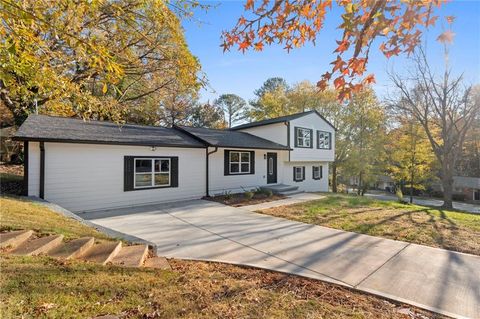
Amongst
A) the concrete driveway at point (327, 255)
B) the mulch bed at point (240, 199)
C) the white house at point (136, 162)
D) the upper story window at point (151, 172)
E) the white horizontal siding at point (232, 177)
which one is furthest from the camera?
the white horizontal siding at point (232, 177)

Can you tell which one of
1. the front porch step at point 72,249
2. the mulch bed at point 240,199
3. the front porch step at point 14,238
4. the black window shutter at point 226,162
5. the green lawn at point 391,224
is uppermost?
the black window shutter at point 226,162

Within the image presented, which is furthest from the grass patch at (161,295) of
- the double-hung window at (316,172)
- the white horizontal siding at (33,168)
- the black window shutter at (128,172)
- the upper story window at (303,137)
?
the double-hung window at (316,172)

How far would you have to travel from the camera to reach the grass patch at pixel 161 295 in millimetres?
2357

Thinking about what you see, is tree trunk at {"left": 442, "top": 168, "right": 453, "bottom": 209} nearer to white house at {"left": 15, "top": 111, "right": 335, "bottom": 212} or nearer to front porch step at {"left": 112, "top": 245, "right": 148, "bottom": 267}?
white house at {"left": 15, "top": 111, "right": 335, "bottom": 212}

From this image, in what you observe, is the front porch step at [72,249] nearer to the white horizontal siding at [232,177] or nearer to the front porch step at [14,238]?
the front porch step at [14,238]

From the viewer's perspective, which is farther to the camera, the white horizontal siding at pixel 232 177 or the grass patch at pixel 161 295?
the white horizontal siding at pixel 232 177

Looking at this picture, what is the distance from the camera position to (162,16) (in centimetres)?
558

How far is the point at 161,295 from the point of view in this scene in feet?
9.14

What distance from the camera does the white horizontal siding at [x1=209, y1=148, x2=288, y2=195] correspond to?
12875mm

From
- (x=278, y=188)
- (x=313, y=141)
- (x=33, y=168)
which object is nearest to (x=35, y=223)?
(x=33, y=168)

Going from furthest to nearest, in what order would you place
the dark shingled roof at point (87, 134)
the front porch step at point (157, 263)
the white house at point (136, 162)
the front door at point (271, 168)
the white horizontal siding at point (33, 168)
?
1. the front door at point (271, 168)
2. the white house at point (136, 162)
3. the dark shingled roof at point (87, 134)
4. the white horizontal siding at point (33, 168)
5. the front porch step at point (157, 263)

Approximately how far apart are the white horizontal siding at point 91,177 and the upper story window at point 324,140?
1219cm

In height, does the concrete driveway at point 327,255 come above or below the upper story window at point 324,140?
below

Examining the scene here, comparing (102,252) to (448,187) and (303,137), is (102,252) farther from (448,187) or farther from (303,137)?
(448,187)
